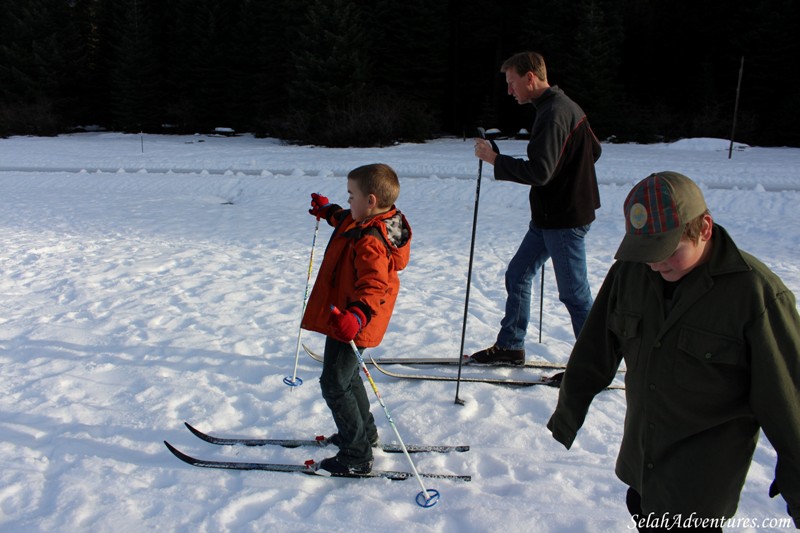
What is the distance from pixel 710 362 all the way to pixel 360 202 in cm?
185

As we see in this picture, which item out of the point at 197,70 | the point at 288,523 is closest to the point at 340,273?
the point at 288,523

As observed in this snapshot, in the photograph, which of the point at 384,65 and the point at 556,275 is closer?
the point at 556,275

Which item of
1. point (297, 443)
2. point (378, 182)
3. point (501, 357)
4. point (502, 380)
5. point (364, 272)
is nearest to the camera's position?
point (364, 272)

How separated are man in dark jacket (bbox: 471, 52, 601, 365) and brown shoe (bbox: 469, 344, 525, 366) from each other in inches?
24.5

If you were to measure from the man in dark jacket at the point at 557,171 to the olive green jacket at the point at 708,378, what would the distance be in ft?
5.48

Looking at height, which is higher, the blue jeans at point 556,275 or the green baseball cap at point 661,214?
the green baseball cap at point 661,214

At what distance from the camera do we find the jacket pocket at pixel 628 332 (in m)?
2.07

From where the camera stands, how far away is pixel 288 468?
3.38m

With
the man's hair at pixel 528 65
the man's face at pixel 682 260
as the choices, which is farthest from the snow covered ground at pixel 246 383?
the man's hair at pixel 528 65

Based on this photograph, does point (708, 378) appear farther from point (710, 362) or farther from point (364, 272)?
point (364, 272)

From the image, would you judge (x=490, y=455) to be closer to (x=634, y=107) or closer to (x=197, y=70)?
(x=634, y=107)

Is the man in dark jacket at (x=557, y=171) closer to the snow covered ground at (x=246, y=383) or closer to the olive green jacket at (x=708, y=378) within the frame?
the snow covered ground at (x=246, y=383)

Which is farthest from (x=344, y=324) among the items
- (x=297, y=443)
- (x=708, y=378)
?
(x=708, y=378)

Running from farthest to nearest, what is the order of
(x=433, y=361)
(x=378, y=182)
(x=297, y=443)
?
(x=433, y=361) < (x=297, y=443) < (x=378, y=182)
